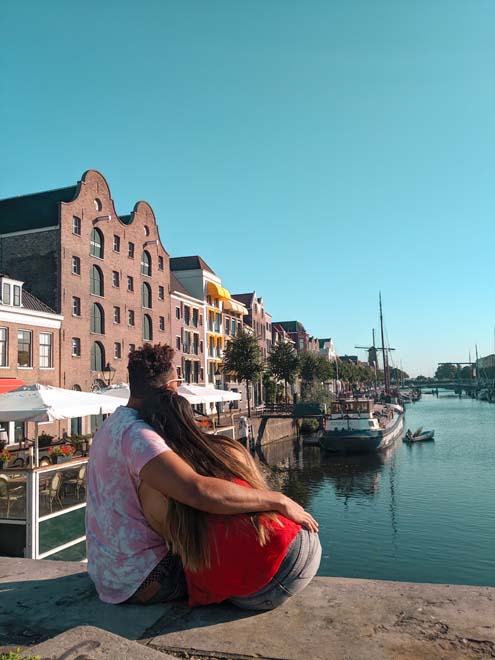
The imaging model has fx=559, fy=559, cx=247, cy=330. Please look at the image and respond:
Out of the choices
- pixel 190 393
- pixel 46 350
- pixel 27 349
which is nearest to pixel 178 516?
pixel 190 393

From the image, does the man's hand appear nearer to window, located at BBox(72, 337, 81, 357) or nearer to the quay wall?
window, located at BBox(72, 337, 81, 357)

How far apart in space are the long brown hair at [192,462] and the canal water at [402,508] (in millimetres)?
11374

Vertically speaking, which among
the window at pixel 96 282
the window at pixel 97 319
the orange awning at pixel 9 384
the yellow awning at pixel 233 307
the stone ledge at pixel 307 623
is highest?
the yellow awning at pixel 233 307

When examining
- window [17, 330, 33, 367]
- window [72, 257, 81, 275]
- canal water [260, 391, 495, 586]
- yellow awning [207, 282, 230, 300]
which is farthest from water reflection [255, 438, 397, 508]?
yellow awning [207, 282, 230, 300]

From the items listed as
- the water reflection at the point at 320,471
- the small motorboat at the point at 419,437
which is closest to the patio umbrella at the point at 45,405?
the water reflection at the point at 320,471

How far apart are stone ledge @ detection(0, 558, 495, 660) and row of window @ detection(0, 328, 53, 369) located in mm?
Answer: 24941

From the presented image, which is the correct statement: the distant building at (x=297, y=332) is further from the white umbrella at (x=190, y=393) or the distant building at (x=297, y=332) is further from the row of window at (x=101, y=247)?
the white umbrella at (x=190, y=393)

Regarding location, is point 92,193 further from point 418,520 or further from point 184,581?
point 184,581

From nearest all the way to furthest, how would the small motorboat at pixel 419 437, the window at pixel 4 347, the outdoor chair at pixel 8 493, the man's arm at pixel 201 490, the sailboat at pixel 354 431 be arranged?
the man's arm at pixel 201 490
the outdoor chair at pixel 8 493
the window at pixel 4 347
the sailboat at pixel 354 431
the small motorboat at pixel 419 437

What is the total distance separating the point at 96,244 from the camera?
35188mm

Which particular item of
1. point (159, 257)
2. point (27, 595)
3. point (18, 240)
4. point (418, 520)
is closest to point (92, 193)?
point (18, 240)

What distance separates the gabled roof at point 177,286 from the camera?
47159 millimetres

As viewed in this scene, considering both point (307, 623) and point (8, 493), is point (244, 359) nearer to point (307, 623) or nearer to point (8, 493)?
point (8, 493)

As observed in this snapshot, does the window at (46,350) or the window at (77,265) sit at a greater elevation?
the window at (77,265)
